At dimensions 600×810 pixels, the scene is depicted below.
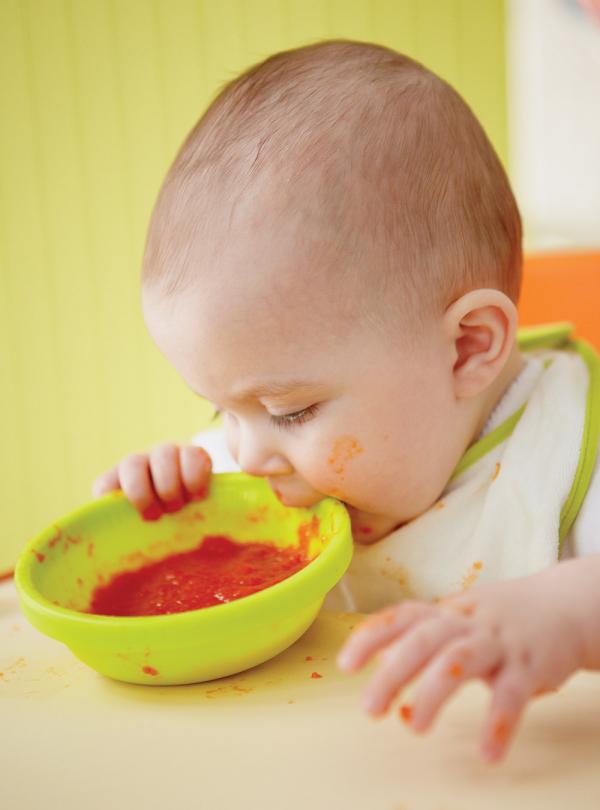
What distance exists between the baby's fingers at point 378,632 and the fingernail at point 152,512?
0.43m

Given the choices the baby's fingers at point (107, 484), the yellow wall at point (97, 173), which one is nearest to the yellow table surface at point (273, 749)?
the baby's fingers at point (107, 484)

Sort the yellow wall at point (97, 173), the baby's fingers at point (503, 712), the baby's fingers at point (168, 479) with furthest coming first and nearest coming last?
the yellow wall at point (97, 173) < the baby's fingers at point (168, 479) < the baby's fingers at point (503, 712)

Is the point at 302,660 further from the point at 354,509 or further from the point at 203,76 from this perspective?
the point at 203,76

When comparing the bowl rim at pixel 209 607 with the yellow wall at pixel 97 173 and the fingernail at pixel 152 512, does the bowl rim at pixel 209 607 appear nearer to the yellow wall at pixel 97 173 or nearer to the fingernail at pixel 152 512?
the fingernail at pixel 152 512

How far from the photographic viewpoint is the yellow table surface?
52 cm

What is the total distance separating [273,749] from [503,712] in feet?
0.59

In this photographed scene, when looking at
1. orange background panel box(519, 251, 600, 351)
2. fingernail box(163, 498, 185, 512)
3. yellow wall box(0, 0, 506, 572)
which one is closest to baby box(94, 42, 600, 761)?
fingernail box(163, 498, 185, 512)

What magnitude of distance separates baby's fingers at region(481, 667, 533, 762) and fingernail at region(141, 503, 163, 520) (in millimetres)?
477

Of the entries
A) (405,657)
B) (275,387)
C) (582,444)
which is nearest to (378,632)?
(405,657)

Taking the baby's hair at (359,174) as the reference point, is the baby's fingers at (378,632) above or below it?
below

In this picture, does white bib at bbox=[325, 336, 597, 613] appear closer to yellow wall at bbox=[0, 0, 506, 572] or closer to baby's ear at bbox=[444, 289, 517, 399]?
baby's ear at bbox=[444, 289, 517, 399]

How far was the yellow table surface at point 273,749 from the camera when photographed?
0.52 meters

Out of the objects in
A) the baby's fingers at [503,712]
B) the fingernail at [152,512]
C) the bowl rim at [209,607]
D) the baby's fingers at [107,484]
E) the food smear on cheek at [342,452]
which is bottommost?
the fingernail at [152,512]

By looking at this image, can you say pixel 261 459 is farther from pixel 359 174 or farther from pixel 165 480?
pixel 359 174
